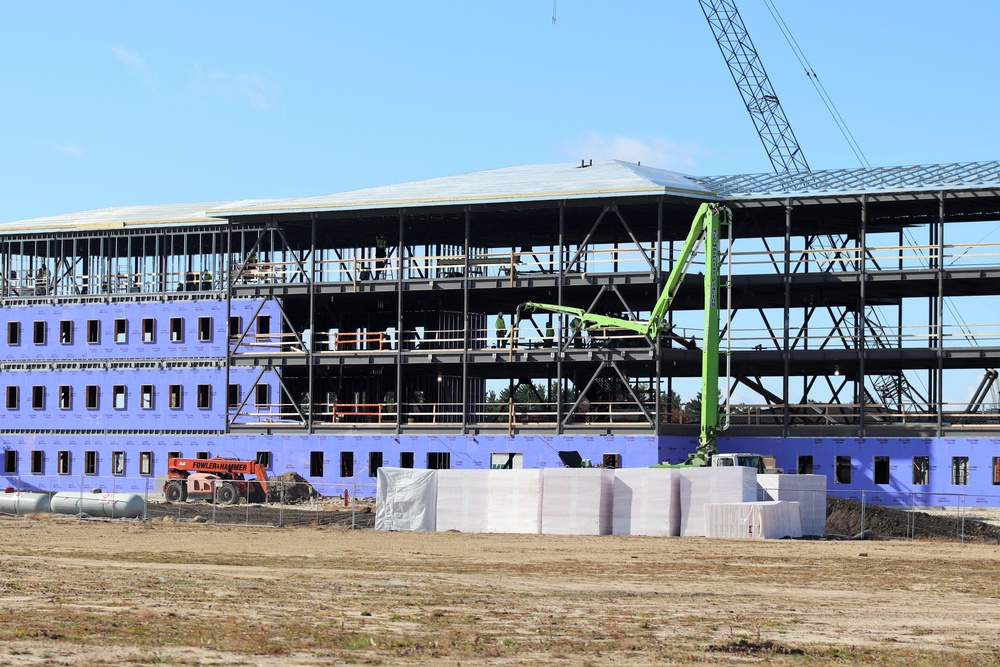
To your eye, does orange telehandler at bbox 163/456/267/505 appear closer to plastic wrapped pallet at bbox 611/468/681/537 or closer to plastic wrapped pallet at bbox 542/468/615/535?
plastic wrapped pallet at bbox 542/468/615/535

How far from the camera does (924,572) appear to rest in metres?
33.5

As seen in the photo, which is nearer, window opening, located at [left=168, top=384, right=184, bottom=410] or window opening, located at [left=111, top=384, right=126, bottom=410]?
window opening, located at [left=168, top=384, right=184, bottom=410]

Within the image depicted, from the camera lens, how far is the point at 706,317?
2322 inches

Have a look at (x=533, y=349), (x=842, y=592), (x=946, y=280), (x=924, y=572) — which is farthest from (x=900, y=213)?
(x=842, y=592)

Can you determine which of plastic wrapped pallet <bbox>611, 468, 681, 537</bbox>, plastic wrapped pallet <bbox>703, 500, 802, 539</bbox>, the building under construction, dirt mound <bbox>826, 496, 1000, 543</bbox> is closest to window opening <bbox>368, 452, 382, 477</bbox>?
the building under construction

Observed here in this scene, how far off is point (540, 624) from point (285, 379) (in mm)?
53407

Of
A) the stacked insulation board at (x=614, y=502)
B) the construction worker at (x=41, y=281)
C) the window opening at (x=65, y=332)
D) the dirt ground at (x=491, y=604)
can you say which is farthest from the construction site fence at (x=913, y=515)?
the construction worker at (x=41, y=281)

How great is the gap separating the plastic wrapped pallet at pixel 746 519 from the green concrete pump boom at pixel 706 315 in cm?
841

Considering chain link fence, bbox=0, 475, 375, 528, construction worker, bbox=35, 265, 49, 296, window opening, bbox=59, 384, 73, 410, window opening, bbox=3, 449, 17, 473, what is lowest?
chain link fence, bbox=0, 475, 375, 528

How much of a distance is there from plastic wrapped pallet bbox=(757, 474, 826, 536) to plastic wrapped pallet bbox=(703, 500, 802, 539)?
175 cm

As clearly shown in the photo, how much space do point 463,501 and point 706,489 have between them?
Result: 7.87 metres

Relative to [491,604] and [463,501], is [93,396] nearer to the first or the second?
[463,501]

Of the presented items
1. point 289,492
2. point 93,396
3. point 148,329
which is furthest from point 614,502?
point 93,396

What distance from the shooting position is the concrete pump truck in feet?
186
